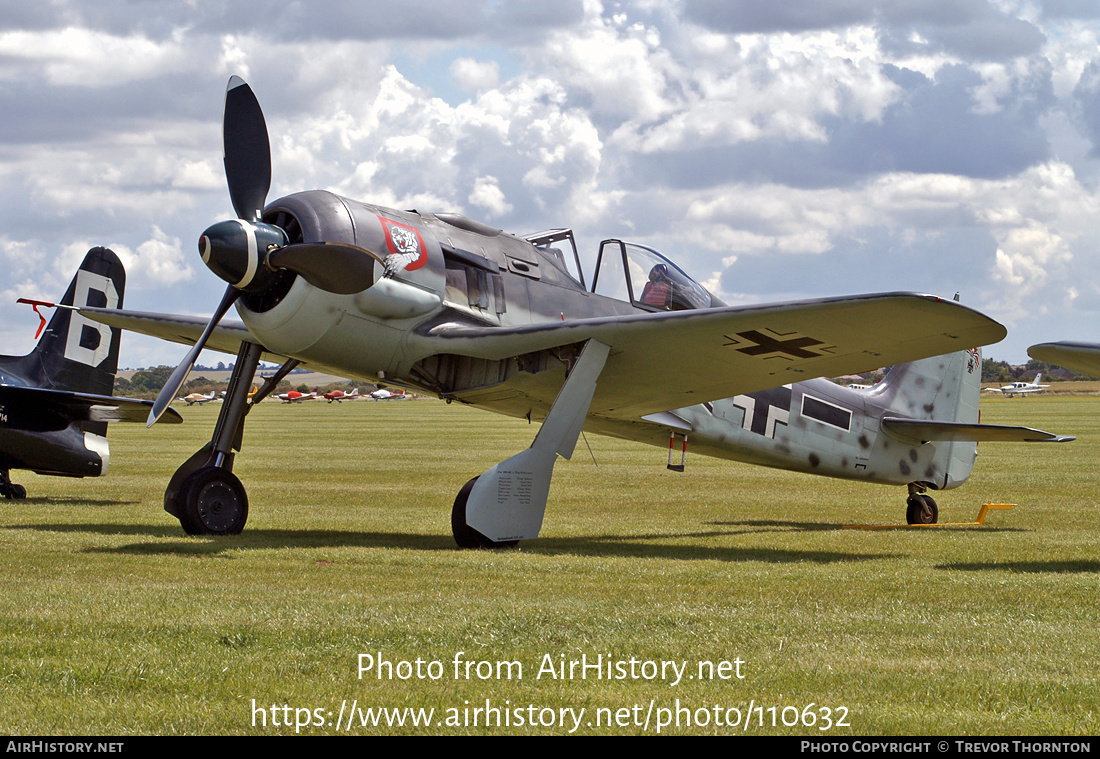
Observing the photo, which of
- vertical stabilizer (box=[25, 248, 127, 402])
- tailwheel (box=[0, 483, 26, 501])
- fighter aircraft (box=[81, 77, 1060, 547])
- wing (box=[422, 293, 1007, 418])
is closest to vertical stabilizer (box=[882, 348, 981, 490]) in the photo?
fighter aircraft (box=[81, 77, 1060, 547])

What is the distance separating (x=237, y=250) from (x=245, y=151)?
1402 mm

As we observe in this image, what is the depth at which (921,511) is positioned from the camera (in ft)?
47.4

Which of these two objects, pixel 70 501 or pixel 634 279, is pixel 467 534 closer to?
pixel 634 279

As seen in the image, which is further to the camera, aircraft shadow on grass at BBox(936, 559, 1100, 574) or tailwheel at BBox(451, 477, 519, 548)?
tailwheel at BBox(451, 477, 519, 548)

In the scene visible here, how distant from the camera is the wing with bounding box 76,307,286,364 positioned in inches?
504

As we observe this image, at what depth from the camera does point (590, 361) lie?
10.2 m

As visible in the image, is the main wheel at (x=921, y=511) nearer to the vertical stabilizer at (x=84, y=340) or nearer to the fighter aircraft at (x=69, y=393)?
the fighter aircraft at (x=69, y=393)

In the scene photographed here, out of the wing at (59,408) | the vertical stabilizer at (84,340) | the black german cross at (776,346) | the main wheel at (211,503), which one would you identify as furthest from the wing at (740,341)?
the vertical stabilizer at (84,340)

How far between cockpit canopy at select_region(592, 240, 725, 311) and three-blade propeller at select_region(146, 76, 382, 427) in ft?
9.43

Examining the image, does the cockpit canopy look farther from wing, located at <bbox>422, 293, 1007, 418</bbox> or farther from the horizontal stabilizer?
the horizontal stabilizer

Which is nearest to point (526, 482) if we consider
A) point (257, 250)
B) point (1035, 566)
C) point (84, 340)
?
point (257, 250)

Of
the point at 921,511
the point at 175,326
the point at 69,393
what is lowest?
the point at 69,393

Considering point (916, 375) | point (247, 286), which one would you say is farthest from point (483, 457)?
point (247, 286)

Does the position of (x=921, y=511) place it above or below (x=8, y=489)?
above
